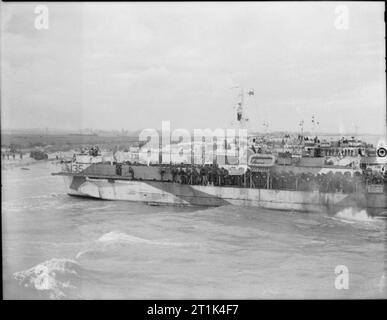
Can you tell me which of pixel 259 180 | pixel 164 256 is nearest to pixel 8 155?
pixel 164 256

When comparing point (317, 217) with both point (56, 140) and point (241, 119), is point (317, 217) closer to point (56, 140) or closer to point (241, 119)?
point (241, 119)

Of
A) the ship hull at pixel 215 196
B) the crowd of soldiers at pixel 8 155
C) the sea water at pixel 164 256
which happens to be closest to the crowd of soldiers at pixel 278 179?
the ship hull at pixel 215 196

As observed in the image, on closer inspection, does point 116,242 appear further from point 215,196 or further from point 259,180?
point 259,180

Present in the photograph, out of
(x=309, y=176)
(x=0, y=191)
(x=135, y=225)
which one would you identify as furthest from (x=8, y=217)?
(x=309, y=176)

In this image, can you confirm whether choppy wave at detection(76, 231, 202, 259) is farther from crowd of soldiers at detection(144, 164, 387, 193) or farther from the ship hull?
the ship hull

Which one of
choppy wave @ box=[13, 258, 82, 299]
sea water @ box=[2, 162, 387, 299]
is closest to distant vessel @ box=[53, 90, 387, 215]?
sea water @ box=[2, 162, 387, 299]

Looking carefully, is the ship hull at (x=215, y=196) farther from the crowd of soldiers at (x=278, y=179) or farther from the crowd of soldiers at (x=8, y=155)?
the crowd of soldiers at (x=8, y=155)
